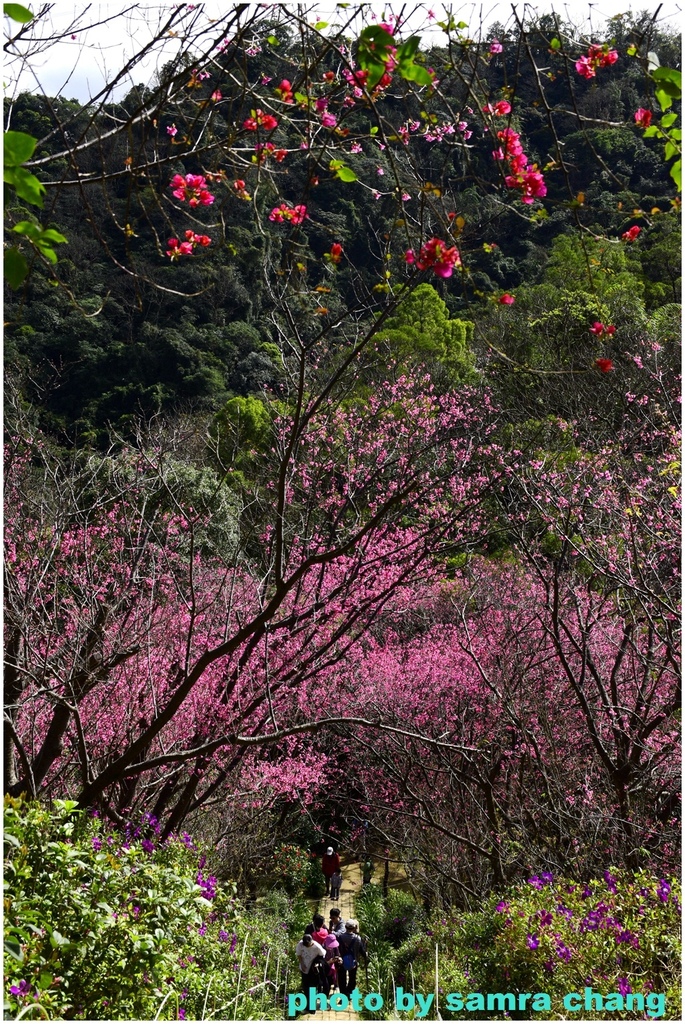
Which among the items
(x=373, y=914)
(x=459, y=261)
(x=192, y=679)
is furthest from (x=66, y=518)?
(x=373, y=914)

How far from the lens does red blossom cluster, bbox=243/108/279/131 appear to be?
2.09m

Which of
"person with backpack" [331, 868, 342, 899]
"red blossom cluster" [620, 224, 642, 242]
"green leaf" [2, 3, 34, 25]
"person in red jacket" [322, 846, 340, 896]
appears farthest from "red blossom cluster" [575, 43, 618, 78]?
"person with backpack" [331, 868, 342, 899]

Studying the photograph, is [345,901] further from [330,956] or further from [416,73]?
[416,73]

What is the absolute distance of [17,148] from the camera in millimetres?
1131

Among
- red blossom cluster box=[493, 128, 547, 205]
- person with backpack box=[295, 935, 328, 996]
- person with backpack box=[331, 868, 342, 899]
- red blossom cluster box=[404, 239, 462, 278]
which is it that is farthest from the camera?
person with backpack box=[331, 868, 342, 899]

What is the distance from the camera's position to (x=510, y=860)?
5215 millimetres

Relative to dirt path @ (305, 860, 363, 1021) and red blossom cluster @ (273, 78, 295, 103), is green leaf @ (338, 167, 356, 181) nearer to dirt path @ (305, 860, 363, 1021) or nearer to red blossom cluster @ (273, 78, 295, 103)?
red blossom cluster @ (273, 78, 295, 103)

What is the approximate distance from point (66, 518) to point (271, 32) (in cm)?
349

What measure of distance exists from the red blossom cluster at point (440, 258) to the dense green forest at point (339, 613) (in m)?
0.01

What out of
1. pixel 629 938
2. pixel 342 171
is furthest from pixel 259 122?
pixel 629 938

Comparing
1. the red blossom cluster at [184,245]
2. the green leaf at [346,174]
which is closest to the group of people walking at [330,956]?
the red blossom cluster at [184,245]

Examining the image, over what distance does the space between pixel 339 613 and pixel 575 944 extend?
8.80ft

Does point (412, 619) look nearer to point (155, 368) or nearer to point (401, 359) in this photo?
point (401, 359)

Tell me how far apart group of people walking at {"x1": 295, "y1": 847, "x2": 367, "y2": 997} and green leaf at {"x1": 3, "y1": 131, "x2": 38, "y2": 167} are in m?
5.27
